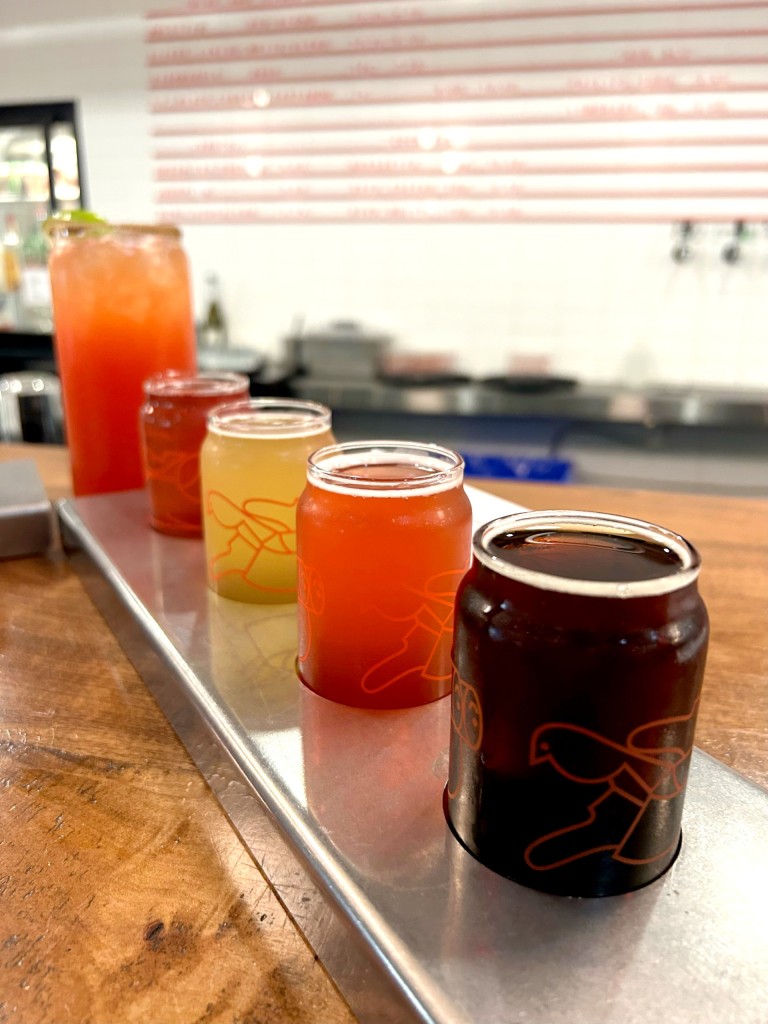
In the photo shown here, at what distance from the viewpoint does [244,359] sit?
10.3ft

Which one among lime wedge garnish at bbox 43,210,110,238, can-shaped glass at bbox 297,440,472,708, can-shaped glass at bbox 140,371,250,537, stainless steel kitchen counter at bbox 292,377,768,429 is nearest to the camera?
can-shaped glass at bbox 297,440,472,708

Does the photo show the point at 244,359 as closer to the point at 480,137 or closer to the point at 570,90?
the point at 480,137

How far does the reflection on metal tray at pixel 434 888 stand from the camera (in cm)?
38

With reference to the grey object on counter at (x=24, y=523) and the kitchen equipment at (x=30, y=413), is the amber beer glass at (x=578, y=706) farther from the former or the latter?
the kitchen equipment at (x=30, y=413)

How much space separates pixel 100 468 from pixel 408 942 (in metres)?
0.96

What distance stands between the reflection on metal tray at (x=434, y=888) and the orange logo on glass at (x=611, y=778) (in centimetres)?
3

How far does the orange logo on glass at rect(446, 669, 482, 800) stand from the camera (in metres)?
0.44

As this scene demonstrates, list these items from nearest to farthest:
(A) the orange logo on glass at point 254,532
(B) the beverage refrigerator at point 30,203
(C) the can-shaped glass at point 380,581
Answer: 1. (C) the can-shaped glass at point 380,581
2. (A) the orange logo on glass at point 254,532
3. (B) the beverage refrigerator at point 30,203

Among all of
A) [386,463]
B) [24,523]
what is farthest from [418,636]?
[24,523]

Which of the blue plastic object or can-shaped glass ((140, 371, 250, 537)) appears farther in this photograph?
the blue plastic object

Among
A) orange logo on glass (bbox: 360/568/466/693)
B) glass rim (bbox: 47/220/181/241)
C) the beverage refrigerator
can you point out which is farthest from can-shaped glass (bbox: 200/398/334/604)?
the beverage refrigerator

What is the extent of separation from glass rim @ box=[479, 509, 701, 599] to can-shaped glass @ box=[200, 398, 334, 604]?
13.9 inches

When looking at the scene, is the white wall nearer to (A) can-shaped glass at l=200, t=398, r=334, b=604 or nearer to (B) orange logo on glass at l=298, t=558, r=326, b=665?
(A) can-shaped glass at l=200, t=398, r=334, b=604

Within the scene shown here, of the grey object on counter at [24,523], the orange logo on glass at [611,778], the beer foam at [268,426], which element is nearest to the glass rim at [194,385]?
the beer foam at [268,426]
